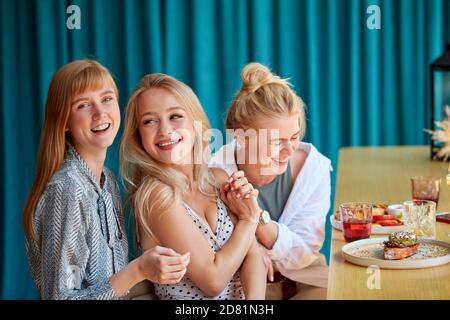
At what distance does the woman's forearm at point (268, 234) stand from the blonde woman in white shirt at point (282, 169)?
0.23 ft

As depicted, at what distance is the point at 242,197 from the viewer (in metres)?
1.88

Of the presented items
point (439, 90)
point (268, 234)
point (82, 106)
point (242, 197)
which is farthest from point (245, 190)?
point (439, 90)

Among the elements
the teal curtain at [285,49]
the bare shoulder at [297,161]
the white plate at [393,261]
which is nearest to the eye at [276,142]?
the bare shoulder at [297,161]

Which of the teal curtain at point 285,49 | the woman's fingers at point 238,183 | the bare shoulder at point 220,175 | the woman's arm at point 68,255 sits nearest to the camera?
the woman's arm at point 68,255

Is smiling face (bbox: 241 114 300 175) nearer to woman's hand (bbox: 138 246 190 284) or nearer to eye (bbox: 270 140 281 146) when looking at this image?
eye (bbox: 270 140 281 146)

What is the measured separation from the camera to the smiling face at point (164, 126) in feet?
6.25

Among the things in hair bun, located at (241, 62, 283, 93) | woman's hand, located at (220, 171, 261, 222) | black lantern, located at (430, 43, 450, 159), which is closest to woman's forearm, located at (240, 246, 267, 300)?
woman's hand, located at (220, 171, 261, 222)

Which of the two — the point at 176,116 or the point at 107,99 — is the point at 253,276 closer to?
the point at 176,116

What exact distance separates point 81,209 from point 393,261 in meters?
0.61

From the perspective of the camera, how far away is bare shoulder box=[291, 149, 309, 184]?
2.39 m

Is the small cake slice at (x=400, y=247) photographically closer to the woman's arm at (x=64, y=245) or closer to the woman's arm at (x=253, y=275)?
the woman's arm at (x=253, y=275)

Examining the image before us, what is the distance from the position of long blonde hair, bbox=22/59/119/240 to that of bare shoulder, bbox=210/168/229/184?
371 mm

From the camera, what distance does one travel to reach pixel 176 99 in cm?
194

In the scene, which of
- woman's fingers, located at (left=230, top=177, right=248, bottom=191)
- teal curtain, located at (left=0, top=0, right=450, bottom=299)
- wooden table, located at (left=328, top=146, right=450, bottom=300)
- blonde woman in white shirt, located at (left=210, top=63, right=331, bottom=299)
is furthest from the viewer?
teal curtain, located at (left=0, top=0, right=450, bottom=299)
